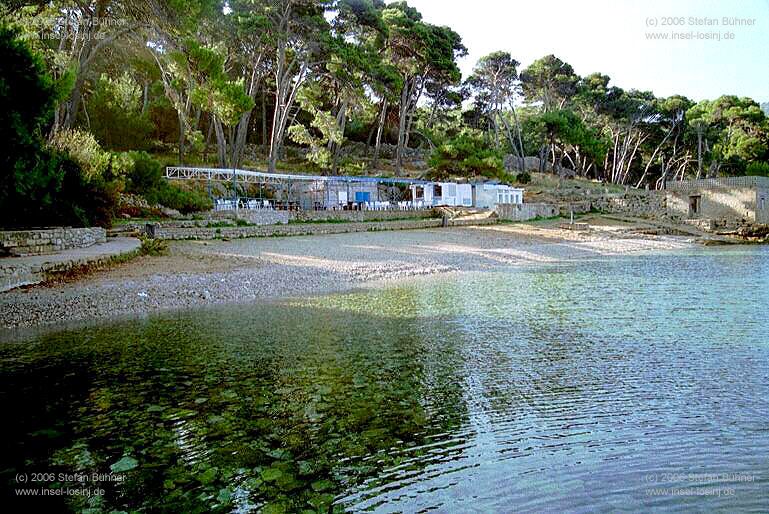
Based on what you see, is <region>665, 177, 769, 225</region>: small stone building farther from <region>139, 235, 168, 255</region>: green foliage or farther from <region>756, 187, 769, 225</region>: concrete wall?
<region>139, 235, 168, 255</region>: green foliage

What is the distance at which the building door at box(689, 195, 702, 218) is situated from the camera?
1471 inches

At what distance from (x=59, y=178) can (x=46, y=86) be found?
374 cm

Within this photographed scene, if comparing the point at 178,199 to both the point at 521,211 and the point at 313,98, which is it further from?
the point at 521,211

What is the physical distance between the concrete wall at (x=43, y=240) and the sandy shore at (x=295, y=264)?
6.54 ft

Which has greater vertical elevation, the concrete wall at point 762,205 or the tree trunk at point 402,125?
the tree trunk at point 402,125

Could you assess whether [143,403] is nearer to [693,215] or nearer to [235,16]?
[235,16]

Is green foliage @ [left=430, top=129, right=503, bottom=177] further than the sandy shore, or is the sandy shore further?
green foliage @ [left=430, top=129, right=503, bottom=177]

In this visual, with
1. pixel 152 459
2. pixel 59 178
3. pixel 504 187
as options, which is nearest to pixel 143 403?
pixel 152 459

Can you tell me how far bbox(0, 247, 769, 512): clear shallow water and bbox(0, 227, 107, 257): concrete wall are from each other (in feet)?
22.4

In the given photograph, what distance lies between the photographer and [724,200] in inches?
1407

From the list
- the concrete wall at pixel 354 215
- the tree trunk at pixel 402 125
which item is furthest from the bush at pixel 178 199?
the tree trunk at pixel 402 125

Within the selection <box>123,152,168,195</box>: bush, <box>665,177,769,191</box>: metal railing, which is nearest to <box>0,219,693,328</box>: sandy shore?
<box>123,152,168,195</box>: bush

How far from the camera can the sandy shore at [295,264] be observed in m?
12.1

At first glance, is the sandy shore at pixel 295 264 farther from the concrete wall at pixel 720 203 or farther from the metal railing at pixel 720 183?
the metal railing at pixel 720 183
